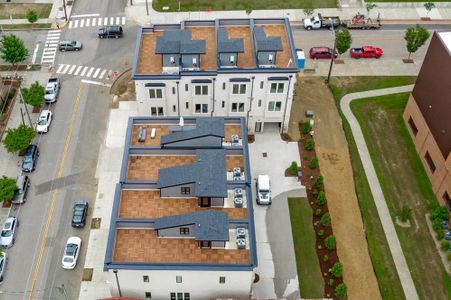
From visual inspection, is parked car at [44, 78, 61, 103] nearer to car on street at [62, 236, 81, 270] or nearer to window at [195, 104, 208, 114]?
window at [195, 104, 208, 114]

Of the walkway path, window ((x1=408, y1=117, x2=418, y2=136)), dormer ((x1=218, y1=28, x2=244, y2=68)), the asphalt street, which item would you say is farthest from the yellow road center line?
window ((x1=408, y1=117, x2=418, y2=136))

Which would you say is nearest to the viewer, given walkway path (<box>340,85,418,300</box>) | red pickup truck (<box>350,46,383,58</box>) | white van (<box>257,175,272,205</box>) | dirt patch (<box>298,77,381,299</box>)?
dirt patch (<box>298,77,381,299</box>)

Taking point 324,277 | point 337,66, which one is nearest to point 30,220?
point 324,277

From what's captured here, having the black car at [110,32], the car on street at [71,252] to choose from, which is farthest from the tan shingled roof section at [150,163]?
the black car at [110,32]

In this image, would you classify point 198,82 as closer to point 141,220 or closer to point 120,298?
point 141,220

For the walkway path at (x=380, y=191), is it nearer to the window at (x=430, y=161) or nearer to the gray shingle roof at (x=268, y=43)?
the window at (x=430, y=161)

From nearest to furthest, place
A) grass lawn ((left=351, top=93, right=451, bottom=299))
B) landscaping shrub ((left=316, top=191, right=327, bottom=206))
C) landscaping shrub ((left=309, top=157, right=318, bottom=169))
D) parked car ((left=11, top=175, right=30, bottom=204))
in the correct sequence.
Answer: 1. grass lawn ((left=351, top=93, right=451, bottom=299))
2. parked car ((left=11, top=175, right=30, bottom=204))
3. landscaping shrub ((left=316, top=191, right=327, bottom=206))
4. landscaping shrub ((left=309, top=157, right=318, bottom=169))

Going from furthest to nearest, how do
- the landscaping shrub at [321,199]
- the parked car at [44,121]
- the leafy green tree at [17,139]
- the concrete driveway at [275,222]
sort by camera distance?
the parked car at [44,121] < the leafy green tree at [17,139] < the landscaping shrub at [321,199] < the concrete driveway at [275,222]
